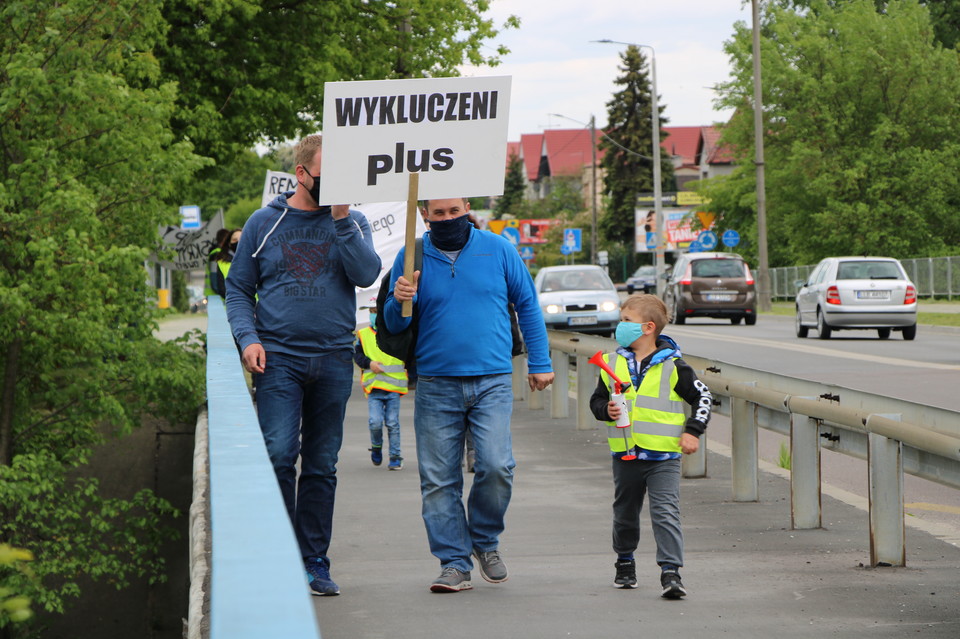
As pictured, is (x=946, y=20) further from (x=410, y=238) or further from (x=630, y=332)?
(x=410, y=238)

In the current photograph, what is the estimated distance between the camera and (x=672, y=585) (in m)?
6.06

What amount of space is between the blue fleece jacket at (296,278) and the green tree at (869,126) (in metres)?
49.9

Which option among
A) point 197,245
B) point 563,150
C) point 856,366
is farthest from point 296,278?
point 563,150

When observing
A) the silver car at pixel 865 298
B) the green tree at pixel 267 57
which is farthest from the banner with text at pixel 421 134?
the silver car at pixel 865 298

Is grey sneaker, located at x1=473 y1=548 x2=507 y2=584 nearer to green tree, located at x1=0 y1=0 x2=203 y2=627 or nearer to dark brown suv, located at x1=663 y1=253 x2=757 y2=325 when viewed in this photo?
green tree, located at x1=0 y1=0 x2=203 y2=627

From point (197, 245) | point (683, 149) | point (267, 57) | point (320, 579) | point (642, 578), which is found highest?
point (683, 149)

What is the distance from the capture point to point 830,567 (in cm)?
677

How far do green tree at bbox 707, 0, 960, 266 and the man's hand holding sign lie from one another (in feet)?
162

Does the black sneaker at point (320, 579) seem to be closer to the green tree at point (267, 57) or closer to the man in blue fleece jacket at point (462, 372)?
the man in blue fleece jacket at point (462, 372)

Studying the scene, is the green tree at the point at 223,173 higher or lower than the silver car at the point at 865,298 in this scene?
higher

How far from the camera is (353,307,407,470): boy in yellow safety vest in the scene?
11031 mm

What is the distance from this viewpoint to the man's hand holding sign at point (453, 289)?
20.4ft

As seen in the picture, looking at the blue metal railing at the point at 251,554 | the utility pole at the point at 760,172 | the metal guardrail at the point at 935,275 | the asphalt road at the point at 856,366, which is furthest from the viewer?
the utility pole at the point at 760,172

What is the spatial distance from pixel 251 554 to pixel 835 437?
558 cm
